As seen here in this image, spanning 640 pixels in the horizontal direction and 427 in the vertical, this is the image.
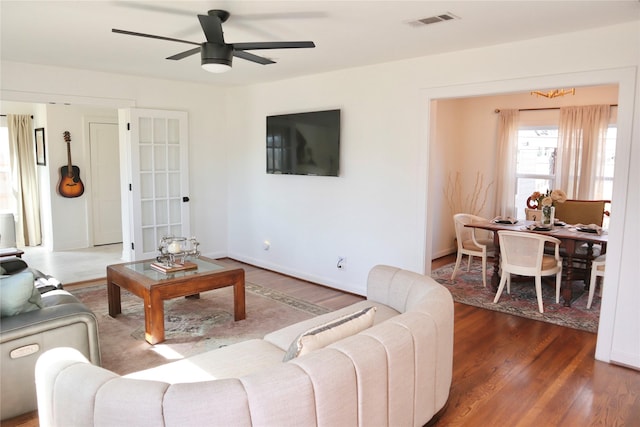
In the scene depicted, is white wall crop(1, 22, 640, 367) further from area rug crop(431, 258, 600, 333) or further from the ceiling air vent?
the ceiling air vent

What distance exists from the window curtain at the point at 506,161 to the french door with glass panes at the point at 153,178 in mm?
4633

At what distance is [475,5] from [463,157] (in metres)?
4.62

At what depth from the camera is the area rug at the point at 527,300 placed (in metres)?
4.28

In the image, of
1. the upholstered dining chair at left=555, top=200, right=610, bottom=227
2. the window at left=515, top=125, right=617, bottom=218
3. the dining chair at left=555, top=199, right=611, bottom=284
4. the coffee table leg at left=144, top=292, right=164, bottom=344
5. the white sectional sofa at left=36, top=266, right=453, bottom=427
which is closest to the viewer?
the white sectional sofa at left=36, top=266, right=453, bottom=427

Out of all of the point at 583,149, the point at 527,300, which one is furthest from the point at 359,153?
the point at 583,149

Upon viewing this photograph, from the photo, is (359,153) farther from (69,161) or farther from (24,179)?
(24,179)

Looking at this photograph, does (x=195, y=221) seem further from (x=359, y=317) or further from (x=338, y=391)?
(x=338, y=391)

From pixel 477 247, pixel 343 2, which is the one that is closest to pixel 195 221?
pixel 477 247

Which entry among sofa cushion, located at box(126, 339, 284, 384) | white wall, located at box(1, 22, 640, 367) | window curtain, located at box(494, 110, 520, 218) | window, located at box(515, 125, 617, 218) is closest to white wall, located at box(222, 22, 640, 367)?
white wall, located at box(1, 22, 640, 367)

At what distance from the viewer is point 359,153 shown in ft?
16.4

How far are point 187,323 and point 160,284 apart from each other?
62cm

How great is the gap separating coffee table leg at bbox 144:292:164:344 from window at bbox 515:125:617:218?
18.1 ft

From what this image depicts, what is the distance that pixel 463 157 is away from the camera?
729cm

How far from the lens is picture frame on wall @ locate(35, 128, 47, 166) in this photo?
7094 millimetres
